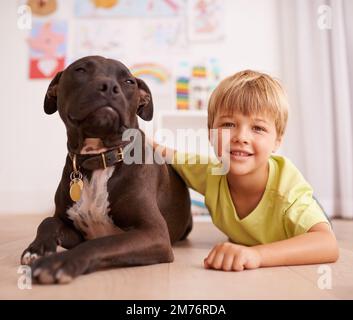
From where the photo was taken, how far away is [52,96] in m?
1.58

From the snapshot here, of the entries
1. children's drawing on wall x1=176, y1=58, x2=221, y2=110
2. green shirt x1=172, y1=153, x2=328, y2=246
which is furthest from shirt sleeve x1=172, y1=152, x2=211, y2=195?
children's drawing on wall x1=176, y1=58, x2=221, y2=110

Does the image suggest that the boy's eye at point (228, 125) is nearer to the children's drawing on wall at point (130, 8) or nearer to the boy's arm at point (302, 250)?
the boy's arm at point (302, 250)

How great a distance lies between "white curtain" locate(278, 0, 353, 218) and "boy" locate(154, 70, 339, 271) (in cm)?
180

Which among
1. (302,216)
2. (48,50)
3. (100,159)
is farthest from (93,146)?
(48,50)

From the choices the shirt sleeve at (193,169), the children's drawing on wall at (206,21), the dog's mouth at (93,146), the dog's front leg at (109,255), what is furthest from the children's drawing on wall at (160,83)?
the dog's front leg at (109,255)

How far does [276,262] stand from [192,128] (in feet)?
7.67

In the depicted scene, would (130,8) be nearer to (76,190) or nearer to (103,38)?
(103,38)

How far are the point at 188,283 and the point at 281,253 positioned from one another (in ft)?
1.22

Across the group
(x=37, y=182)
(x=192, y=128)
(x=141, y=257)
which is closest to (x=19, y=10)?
(x=37, y=182)

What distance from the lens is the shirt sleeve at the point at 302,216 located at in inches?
56.3

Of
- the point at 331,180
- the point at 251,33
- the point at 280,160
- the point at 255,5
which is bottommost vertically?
the point at 331,180

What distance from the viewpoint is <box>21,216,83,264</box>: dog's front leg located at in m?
1.30

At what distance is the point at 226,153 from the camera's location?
5.11ft
